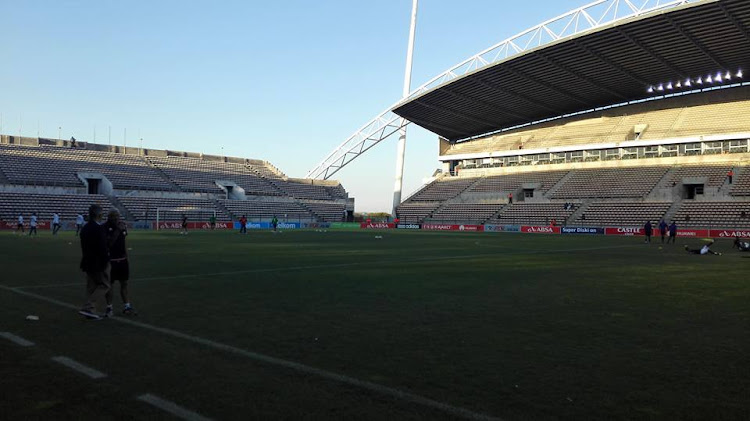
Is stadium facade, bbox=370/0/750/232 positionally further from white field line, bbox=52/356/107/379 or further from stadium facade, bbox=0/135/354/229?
white field line, bbox=52/356/107/379

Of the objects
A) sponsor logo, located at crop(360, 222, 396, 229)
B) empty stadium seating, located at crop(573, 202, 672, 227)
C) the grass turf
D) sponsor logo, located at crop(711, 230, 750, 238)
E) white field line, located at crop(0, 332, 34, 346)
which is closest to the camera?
the grass turf

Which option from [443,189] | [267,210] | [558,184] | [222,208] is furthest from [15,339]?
[443,189]

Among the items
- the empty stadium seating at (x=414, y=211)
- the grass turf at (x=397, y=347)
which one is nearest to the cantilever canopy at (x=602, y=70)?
the empty stadium seating at (x=414, y=211)

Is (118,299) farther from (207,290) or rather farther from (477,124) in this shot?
(477,124)

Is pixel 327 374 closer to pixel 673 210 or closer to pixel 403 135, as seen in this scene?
pixel 673 210

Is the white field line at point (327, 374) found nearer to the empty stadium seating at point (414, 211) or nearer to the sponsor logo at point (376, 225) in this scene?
the sponsor logo at point (376, 225)

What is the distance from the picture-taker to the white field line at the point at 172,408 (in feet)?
14.6

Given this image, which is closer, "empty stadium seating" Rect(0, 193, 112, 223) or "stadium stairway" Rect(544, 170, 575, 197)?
"empty stadium seating" Rect(0, 193, 112, 223)

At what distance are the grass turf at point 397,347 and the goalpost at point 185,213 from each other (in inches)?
1885

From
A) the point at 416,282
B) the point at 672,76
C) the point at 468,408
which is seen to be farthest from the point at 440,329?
the point at 672,76

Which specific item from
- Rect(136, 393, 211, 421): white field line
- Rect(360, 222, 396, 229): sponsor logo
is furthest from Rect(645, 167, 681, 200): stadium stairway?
Rect(136, 393, 211, 421): white field line

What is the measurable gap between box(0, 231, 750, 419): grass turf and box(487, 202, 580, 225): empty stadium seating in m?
44.4

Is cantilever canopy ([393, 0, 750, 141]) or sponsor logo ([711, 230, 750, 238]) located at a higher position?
cantilever canopy ([393, 0, 750, 141])

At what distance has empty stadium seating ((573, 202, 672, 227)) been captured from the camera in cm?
5062
